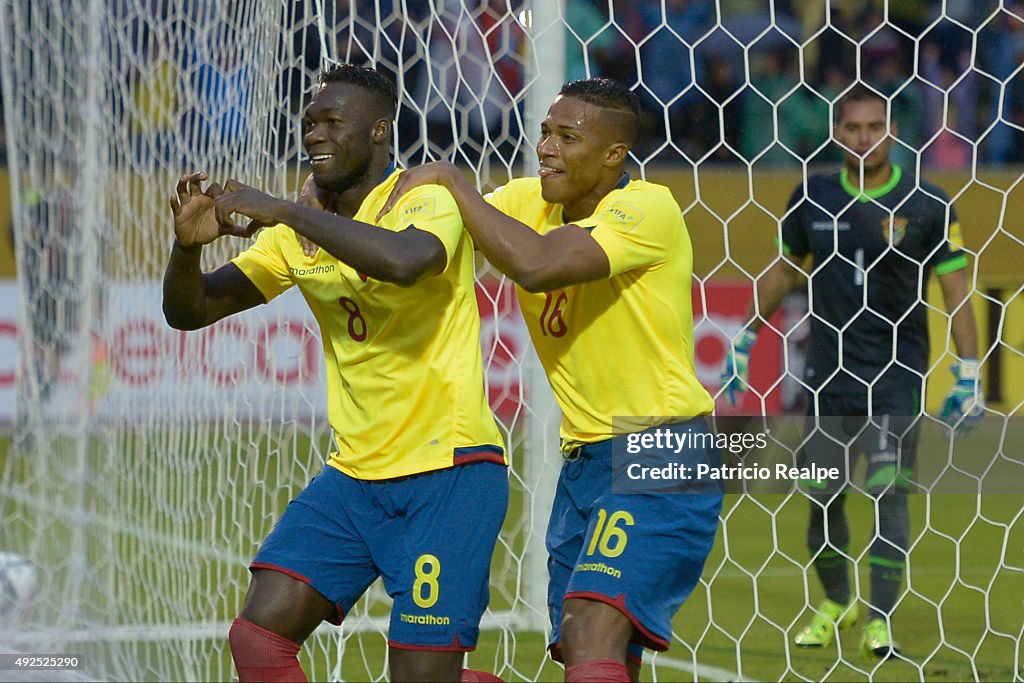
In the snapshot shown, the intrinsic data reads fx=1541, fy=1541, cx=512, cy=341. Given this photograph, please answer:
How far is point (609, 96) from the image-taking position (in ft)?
11.5

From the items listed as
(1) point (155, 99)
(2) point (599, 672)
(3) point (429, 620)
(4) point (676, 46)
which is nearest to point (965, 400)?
(2) point (599, 672)

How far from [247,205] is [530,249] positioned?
60cm

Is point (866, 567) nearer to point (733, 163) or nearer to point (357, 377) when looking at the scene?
point (357, 377)

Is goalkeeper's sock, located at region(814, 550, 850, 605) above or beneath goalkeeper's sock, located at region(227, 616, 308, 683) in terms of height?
beneath

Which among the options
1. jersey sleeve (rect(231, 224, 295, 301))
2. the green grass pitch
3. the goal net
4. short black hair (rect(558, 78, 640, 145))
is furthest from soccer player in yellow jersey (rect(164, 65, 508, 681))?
the green grass pitch

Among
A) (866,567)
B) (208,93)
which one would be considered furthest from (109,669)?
(866,567)

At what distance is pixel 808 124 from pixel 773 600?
5.66 metres

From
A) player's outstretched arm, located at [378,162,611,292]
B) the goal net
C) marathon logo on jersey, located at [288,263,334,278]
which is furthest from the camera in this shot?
the goal net

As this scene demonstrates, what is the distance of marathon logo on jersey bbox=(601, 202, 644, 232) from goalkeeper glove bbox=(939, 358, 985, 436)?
192cm

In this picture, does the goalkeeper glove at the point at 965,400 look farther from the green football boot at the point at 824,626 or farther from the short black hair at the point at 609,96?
the short black hair at the point at 609,96

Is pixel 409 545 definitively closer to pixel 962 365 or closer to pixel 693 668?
pixel 693 668

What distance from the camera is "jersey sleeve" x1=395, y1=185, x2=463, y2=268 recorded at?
3289 mm

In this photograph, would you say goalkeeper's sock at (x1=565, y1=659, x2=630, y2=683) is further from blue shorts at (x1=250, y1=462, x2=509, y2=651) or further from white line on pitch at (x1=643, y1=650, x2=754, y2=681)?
white line on pitch at (x1=643, y1=650, x2=754, y2=681)

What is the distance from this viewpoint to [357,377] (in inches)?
137
